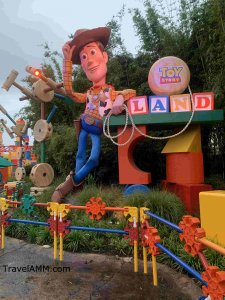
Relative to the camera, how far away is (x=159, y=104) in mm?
6688

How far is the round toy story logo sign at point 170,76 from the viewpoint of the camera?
22.2ft

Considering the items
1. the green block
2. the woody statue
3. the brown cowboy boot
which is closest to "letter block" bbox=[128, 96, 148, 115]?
the green block

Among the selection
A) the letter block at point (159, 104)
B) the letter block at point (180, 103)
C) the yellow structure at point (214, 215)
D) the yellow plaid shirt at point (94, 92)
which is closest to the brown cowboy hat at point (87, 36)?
the yellow plaid shirt at point (94, 92)

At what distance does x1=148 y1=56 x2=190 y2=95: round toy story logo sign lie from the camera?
6777mm

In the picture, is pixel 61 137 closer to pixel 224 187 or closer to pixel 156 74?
pixel 156 74

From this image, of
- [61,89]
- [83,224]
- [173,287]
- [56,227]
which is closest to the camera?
[173,287]

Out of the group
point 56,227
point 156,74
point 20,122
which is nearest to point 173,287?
point 56,227

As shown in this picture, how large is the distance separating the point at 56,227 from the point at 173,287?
6.22ft

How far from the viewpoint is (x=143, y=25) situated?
381 inches

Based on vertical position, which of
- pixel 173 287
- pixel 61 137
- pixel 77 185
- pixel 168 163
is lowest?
pixel 173 287

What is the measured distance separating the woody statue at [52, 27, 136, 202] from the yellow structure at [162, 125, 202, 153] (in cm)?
144

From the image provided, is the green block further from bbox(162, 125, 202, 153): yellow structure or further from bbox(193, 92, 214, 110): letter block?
bbox(162, 125, 202, 153): yellow structure

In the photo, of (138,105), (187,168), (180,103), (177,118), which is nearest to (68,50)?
(138,105)

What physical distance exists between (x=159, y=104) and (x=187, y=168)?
4.75ft
